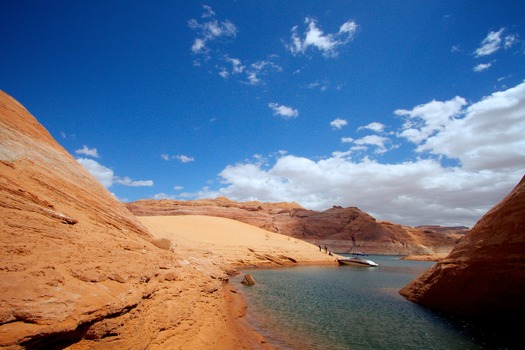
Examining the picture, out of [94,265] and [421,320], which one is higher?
[94,265]

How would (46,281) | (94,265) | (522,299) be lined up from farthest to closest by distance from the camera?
1. (522,299)
2. (94,265)
3. (46,281)

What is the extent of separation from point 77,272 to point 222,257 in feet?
80.2

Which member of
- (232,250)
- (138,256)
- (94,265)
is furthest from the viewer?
(232,250)

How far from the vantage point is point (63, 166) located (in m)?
11.8

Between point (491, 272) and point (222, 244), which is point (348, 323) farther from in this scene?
point (222, 244)

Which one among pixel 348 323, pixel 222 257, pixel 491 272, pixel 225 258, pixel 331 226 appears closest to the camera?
pixel 348 323

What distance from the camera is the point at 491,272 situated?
12352 millimetres

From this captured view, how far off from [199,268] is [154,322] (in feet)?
22.2

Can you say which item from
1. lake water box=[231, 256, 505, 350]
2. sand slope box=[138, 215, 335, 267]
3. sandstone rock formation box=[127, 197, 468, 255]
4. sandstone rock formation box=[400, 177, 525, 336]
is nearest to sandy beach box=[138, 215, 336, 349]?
sand slope box=[138, 215, 335, 267]

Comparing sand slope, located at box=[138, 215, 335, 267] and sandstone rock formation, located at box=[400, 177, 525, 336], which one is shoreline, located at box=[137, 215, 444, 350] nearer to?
sand slope, located at box=[138, 215, 335, 267]

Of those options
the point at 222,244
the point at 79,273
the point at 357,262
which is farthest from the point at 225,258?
the point at 79,273

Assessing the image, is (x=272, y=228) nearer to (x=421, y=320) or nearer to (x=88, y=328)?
(x=421, y=320)

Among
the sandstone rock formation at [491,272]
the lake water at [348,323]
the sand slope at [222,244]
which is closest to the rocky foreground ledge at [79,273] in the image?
the lake water at [348,323]

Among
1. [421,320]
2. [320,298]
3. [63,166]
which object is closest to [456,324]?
[421,320]
